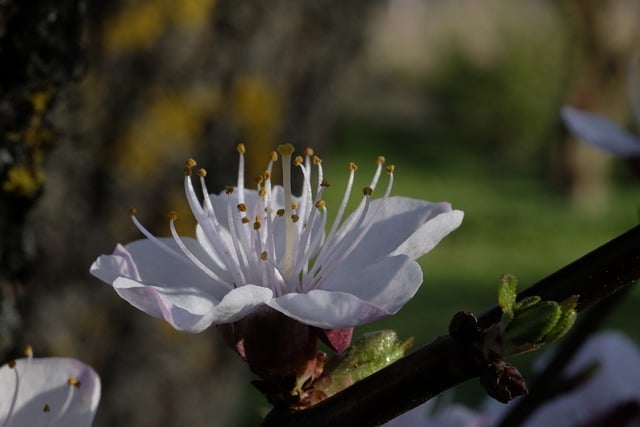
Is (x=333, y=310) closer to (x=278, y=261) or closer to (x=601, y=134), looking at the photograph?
(x=278, y=261)

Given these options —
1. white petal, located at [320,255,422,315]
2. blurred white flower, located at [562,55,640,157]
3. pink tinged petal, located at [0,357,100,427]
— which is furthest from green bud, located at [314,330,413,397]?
blurred white flower, located at [562,55,640,157]

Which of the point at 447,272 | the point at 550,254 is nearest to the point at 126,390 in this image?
the point at 447,272

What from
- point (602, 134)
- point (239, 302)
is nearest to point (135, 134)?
point (602, 134)

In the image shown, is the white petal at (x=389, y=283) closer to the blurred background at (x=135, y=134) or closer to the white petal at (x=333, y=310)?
the white petal at (x=333, y=310)

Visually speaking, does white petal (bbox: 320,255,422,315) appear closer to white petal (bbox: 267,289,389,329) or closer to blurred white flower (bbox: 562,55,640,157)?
white petal (bbox: 267,289,389,329)

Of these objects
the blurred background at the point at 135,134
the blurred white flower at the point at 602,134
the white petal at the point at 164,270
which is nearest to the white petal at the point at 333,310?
the white petal at the point at 164,270

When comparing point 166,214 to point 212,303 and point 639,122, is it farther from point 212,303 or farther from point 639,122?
point 212,303

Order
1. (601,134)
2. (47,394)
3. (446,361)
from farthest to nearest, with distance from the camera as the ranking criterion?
(601,134) → (47,394) → (446,361)
